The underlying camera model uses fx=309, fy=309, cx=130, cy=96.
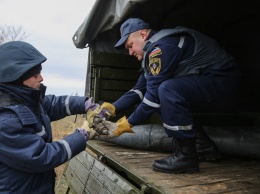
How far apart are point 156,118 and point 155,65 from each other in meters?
2.10

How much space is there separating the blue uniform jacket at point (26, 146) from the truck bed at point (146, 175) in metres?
0.59

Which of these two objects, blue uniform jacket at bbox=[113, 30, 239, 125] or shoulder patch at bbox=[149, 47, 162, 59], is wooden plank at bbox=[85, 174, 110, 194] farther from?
shoulder patch at bbox=[149, 47, 162, 59]

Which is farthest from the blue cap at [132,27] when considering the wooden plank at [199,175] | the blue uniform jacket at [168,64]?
the wooden plank at [199,175]

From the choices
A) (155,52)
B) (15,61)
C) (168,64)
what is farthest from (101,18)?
(15,61)

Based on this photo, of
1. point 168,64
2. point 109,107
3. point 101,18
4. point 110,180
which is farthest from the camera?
point 101,18

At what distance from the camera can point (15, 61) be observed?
78.2 inches

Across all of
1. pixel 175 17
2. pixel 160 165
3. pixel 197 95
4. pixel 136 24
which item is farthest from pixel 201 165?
pixel 175 17

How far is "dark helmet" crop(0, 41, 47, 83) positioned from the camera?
6.49 ft

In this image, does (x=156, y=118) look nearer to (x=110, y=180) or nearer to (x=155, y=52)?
(x=110, y=180)

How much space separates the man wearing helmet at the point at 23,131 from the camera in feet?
6.38

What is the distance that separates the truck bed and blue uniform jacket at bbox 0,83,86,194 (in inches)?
23.3

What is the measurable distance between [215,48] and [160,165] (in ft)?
3.97

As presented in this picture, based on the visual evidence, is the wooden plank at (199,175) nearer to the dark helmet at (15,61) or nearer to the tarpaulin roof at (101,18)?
the dark helmet at (15,61)

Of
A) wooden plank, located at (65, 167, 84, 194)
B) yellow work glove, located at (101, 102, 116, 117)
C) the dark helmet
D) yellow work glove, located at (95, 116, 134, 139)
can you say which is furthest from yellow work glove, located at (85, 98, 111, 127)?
wooden plank, located at (65, 167, 84, 194)
